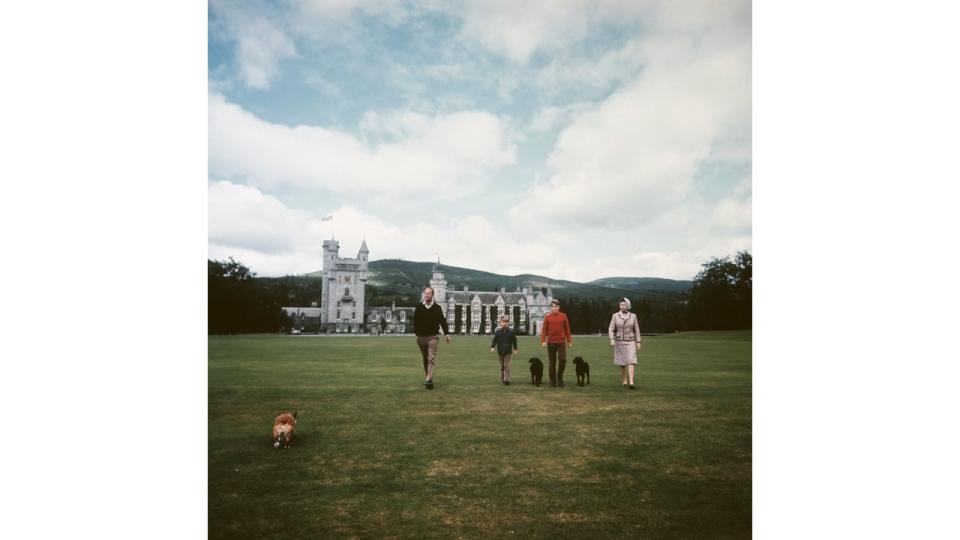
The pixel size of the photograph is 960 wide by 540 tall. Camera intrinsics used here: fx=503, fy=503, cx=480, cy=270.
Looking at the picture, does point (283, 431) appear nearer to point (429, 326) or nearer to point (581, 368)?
point (429, 326)

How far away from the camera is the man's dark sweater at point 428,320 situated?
244 inches

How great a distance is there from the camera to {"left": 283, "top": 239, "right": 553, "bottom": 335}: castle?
6.91m

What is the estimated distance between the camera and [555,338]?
265 inches

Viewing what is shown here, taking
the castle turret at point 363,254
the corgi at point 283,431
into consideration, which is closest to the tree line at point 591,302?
the castle turret at point 363,254

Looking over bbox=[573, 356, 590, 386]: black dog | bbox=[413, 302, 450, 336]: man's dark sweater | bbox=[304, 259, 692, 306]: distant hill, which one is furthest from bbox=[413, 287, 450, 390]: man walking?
bbox=[573, 356, 590, 386]: black dog

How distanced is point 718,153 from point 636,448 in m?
3.14

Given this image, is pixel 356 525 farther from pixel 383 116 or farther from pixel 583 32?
pixel 583 32

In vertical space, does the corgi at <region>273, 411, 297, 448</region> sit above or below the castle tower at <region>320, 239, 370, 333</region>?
below

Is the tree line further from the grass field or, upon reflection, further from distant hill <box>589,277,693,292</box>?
the grass field

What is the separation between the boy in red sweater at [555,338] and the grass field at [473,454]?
320 mm

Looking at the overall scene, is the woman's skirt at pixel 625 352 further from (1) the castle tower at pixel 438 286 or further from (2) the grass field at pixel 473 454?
(1) the castle tower at pixel 438 286

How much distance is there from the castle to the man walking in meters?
0.32

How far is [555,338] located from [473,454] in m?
2.99
